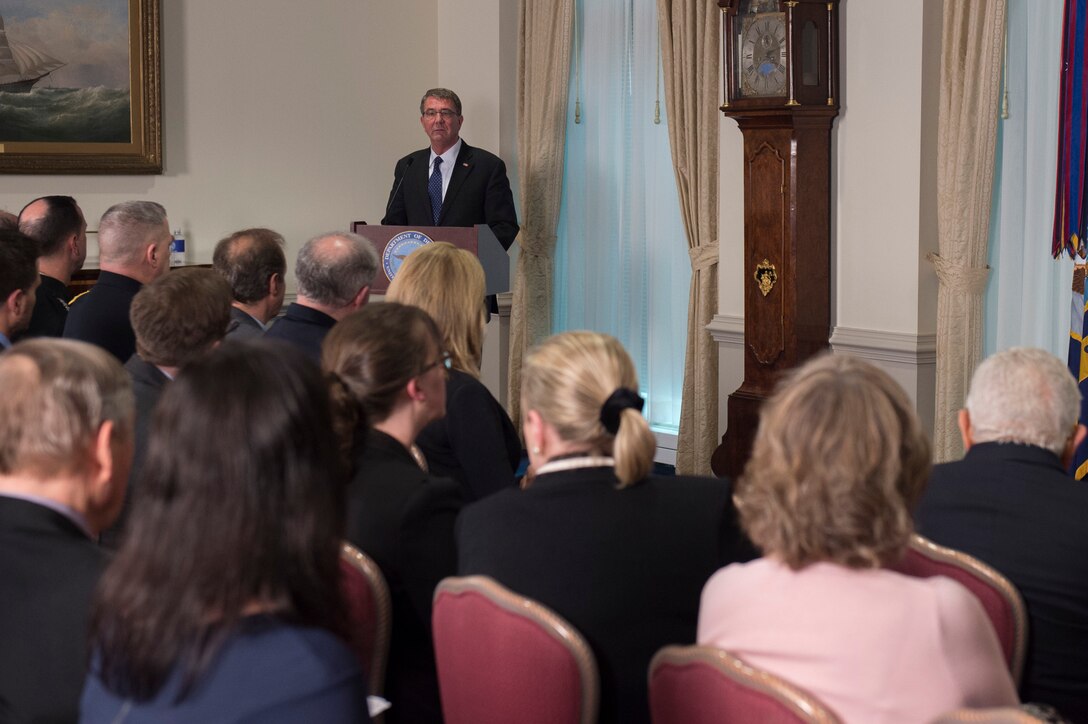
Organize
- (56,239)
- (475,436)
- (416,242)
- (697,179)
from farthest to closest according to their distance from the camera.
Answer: (697,179) < (416,242) < (56,239) < (475,436)

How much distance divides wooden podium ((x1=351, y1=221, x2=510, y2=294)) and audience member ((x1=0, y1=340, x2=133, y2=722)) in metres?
3.54

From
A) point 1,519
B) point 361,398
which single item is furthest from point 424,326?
point 1,519

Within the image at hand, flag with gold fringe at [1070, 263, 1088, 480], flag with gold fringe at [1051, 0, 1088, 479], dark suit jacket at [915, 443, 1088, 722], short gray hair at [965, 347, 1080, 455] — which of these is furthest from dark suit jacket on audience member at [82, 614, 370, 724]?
flag with gold fringe at [1051, 0, 1088, 479]

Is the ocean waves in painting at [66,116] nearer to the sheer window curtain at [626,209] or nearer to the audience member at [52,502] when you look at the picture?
the sheer window curtain at [626,209]

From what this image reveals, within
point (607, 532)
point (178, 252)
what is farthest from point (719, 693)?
point (178, 252)

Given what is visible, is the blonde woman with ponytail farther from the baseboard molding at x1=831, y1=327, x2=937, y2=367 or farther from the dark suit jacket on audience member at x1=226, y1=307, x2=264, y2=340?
the baseboard molding at x1=831, y1=327, x2=937, y2=367

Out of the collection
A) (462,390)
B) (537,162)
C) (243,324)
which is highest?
(537,162)

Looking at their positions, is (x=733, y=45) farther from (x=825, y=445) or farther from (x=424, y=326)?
(x=825, y=445)

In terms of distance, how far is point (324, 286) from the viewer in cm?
378

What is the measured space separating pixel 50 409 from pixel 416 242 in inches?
156

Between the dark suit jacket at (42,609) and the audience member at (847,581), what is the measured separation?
867 mm

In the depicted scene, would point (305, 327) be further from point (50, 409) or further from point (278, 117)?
point (278, 117)

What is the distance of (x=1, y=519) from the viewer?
170cm

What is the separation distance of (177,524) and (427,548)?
107 centimetres
